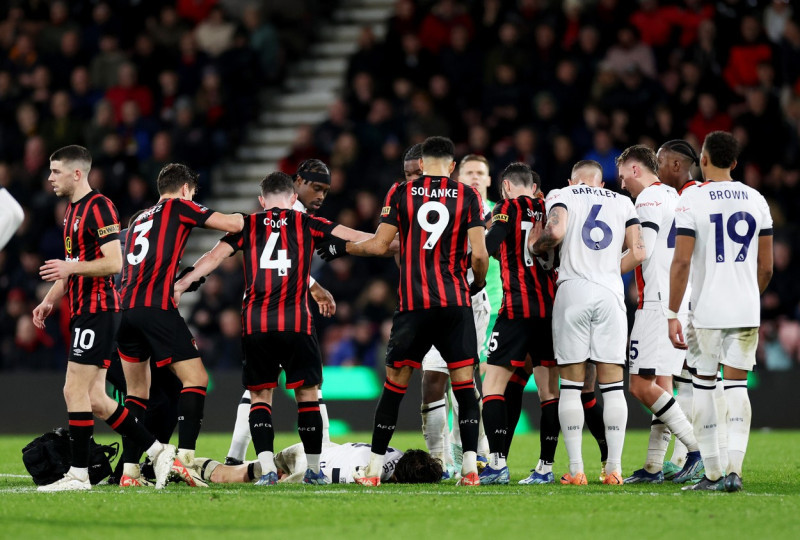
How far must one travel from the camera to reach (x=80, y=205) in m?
7.91

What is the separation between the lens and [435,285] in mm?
7809

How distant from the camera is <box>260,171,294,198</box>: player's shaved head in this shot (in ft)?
27.0

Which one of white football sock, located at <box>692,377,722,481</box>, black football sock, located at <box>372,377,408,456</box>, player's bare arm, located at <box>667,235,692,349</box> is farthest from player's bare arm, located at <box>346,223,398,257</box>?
white football sock, located at <box>692,377,722,481</box>

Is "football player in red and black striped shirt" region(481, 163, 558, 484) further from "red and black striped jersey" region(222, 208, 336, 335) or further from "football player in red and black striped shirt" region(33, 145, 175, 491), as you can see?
"football player in red and black striped shirt" region(33, 145, 175, 491)

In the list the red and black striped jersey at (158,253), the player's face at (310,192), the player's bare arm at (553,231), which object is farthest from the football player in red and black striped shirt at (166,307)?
the player's bare arm at (553,231)

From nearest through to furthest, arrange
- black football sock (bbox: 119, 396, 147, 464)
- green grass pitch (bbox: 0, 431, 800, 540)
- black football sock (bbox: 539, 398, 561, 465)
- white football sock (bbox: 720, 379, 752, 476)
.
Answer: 1. green grass pitch (bbox: 0, 431, 800, 540)
2. white football sock (bbox: 720, 379, 752, 476)
3. black football sock (bbox: 119, 396, 147, 464)
4. black football sock (bbox: 539, 398, 561, 465)

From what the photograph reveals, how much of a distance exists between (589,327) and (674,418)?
88 cm

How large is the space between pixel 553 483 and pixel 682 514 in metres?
1.88

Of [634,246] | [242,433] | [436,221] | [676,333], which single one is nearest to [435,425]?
[242,433]

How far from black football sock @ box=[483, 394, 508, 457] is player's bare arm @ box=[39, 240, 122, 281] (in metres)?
2.53

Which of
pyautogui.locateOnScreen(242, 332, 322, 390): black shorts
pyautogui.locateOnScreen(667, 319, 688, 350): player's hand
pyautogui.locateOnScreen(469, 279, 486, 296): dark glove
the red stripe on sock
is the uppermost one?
pyautogui.locateOnScreen(469, 279, 486, 296): dark glove

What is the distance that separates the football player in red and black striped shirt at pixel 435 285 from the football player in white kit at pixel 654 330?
1287 millimetres

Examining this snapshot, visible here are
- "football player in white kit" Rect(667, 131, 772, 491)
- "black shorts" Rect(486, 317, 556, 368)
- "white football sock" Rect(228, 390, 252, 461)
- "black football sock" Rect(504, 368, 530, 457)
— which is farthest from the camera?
"white football sock" Rect(228, 390, 252, 461)

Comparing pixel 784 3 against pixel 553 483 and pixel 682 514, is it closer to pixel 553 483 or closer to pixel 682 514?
pixel 553 483
